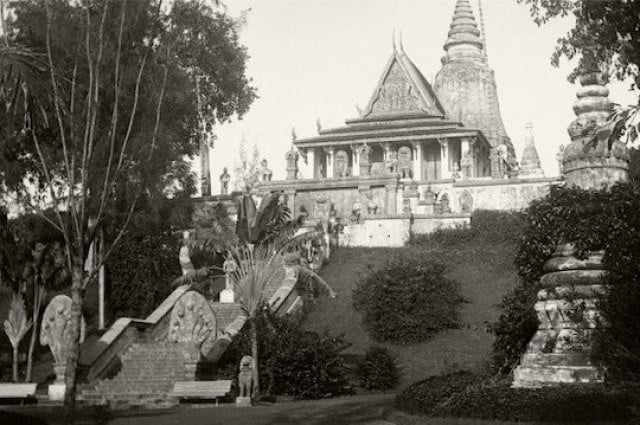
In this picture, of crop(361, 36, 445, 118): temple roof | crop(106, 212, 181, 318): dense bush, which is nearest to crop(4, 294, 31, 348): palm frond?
crop(106, 212, 181, 318): dense bush

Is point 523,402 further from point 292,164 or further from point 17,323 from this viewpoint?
point 292,164

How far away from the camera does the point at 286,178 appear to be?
4478 cm

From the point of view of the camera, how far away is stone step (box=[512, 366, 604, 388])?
37.9 feet

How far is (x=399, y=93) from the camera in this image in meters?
51.6

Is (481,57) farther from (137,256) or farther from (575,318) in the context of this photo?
(575,318)

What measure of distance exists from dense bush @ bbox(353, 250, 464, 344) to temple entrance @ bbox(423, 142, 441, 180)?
24527 mm

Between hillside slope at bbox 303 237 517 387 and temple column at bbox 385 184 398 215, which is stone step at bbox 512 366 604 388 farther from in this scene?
temple column at bbox 385 184 398 215

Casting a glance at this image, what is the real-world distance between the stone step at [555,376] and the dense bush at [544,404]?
48 cm

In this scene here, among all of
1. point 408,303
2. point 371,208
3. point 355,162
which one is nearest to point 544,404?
point 408,303

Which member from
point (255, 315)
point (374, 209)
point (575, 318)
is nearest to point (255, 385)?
point (255, 315)

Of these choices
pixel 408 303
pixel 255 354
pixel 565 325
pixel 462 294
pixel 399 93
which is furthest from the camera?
pixel 399 93

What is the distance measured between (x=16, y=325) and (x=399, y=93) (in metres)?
32.5

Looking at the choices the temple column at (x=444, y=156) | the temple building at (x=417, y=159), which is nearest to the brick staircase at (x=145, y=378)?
the temple building at (x=417, y=159)

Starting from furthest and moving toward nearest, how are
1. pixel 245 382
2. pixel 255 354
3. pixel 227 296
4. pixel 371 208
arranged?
pixel 371 208 → pixel 227 296 → pixel 255 354 → pixel 245 382
